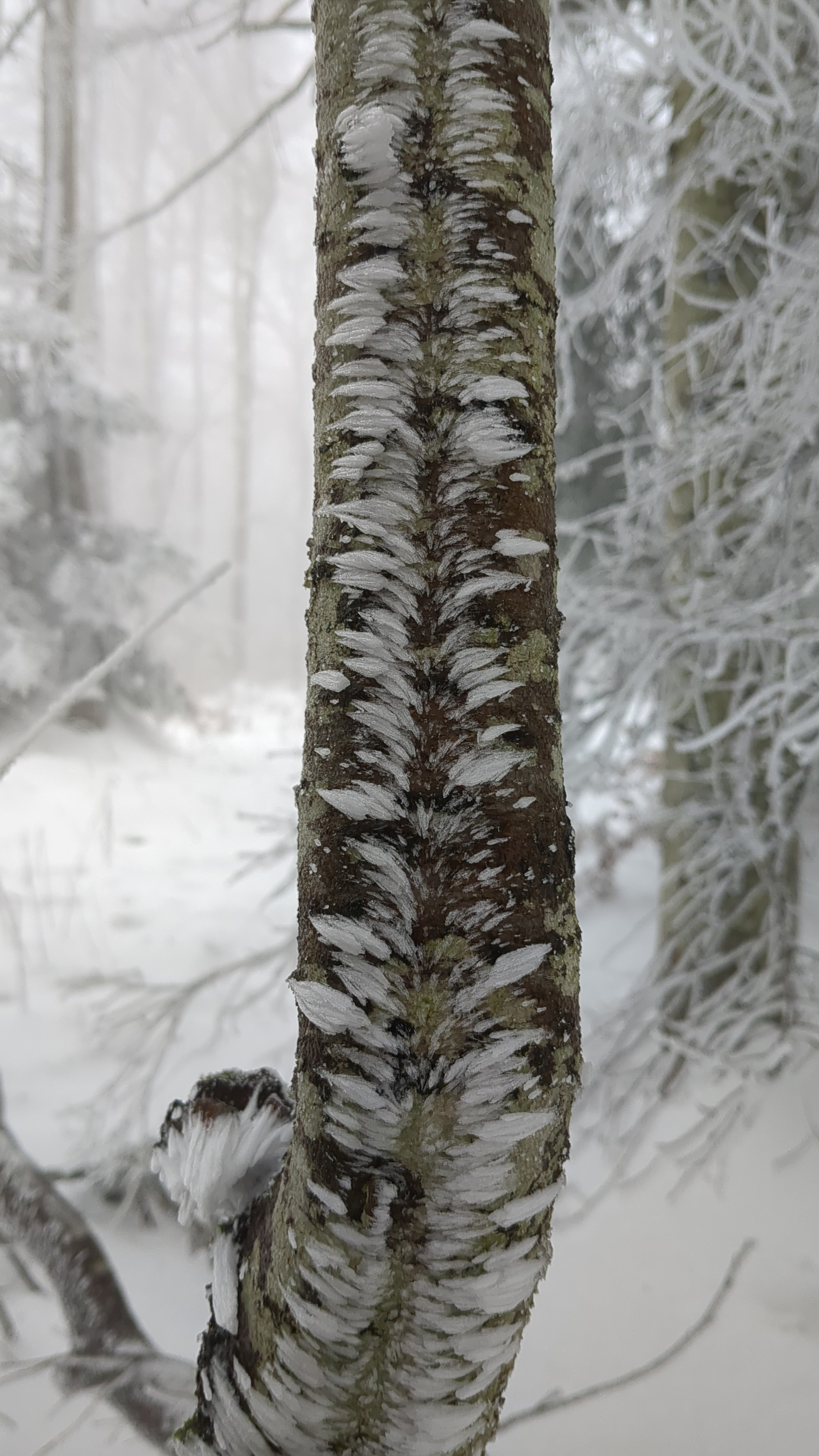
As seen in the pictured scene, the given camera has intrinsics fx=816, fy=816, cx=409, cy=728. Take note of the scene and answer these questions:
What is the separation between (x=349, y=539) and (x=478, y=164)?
19 cm

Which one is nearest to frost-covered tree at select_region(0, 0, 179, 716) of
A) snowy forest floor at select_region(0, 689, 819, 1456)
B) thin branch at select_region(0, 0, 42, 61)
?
snowy forest floor at select_region(0, 689, 819, 1456)

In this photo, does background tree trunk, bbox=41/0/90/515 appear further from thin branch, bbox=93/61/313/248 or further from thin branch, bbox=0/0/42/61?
thin branch, bbox=0/0/42/61

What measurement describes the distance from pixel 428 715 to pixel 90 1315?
32.4 inches

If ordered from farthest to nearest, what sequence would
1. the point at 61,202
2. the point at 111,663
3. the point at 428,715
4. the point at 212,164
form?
1. the point at 61,202
2. the point at 212,164
3. the point at 111,663
4. the point at 428,715

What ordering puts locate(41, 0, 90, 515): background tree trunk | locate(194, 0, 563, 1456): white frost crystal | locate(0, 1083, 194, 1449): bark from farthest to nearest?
locate(41, 0, 90, 515): background tree trunk < locate(0, 1083, 194, 1449): bark < locate(194, 0, 563, 1456): white frost crystal

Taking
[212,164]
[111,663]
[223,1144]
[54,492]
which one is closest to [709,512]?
[212,164]

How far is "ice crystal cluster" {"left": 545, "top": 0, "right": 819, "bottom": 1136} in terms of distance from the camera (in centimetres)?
135

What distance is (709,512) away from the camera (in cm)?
154

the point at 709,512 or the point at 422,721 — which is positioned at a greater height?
the point at 709,512

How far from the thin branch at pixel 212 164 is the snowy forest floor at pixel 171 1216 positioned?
3.52 ft

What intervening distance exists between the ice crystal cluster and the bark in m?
0.95

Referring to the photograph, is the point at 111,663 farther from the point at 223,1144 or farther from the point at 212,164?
the point at 212,164

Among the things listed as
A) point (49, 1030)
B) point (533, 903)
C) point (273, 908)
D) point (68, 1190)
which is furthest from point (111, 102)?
point (533, 903)

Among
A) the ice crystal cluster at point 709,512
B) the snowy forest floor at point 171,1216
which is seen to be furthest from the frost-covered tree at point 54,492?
the ice crystal cluster at point 709,512
